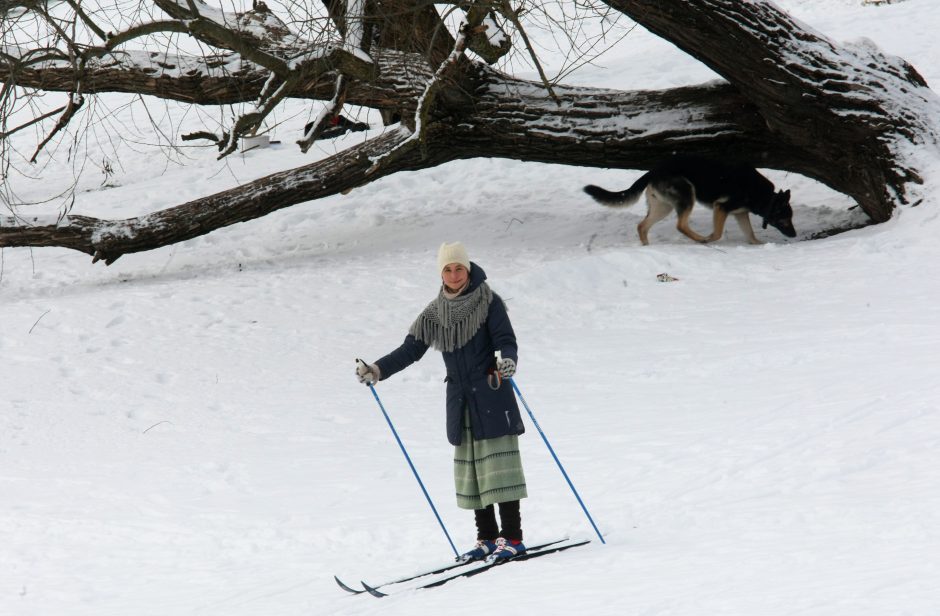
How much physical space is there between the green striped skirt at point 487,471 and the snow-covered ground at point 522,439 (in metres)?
0.41

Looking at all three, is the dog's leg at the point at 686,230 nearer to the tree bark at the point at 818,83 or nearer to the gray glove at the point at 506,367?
the tree bark at the point at 818,83

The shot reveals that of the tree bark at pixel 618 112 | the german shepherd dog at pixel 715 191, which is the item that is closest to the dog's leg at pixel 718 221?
the german shepherd dog at pixel 715 191

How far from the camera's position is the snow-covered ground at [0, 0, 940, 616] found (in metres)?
4.47

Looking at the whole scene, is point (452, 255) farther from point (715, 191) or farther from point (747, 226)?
point (747, 226)

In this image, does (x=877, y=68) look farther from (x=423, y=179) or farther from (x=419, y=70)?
(x=423, y=179)

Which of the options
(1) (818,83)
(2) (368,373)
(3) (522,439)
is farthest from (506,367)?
(1) (818,83)

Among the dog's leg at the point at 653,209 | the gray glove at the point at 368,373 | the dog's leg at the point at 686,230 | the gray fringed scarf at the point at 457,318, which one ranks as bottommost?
the dog's leg at the point at 686,230

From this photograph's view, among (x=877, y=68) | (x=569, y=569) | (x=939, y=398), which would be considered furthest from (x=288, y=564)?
(x=877, y=68)

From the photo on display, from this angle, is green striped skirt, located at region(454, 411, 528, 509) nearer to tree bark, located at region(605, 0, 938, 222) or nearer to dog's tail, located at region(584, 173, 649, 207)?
tree bark, located at region(605, 0, 938, 222)

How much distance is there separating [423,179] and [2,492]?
8.62m

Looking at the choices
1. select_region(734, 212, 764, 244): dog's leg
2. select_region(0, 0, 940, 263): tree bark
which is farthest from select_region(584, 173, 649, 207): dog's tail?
select_region(734, 212, 764, 244): dog's leg

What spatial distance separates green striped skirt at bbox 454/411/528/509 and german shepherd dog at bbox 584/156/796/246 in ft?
20.7

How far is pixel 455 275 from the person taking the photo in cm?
497

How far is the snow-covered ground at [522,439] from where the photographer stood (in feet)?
14.7
